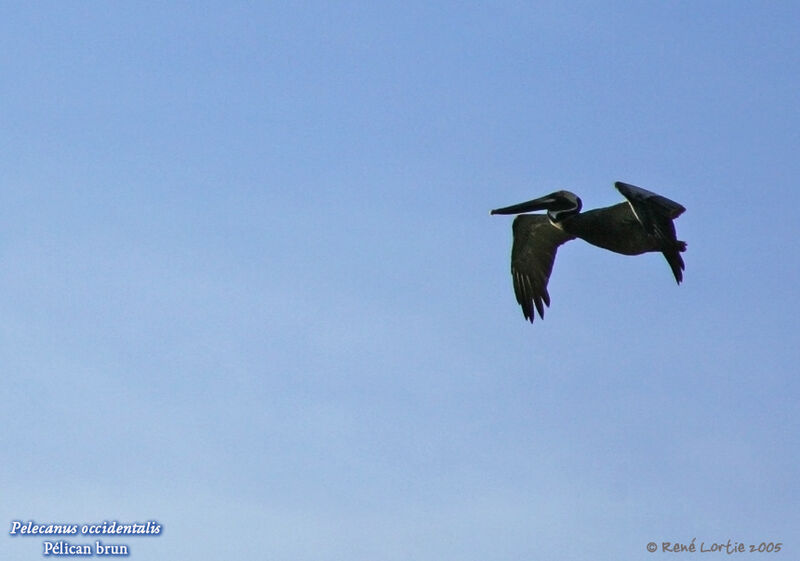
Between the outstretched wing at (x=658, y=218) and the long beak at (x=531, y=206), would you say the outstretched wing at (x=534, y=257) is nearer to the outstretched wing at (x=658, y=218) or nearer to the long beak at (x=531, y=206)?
the long beak at (x=531, y=206)

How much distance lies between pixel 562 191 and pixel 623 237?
2.56m

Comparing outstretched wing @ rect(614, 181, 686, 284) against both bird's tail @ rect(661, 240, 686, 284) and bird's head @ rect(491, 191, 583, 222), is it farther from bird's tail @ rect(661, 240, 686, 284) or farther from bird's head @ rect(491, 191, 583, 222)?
bird's head @ rect(491, 191, 583, 222)

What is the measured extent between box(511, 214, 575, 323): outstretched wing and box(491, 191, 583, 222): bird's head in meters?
2.16

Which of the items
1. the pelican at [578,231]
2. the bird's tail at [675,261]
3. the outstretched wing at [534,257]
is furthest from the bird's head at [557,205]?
the bird's tail at [675,261]

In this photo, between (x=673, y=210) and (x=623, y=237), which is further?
(x=623, y=237)

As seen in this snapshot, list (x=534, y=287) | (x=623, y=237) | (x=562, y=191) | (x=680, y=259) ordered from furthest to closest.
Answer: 1. (x=534, y=287)
2. (x=562, y=191)
3. (x=623, y=237)
4. (x=680, y=259)

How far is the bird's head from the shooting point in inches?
1219

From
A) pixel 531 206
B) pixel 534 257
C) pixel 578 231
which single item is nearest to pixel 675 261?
pixel 578 231

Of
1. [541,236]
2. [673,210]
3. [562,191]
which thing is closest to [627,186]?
[673,210]

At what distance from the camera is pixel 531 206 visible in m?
31.6

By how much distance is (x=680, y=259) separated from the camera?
2548 cm

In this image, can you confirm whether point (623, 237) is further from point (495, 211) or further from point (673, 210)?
point (495, 211)

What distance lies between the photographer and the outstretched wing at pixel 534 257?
111 feet

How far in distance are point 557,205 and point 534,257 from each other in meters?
3.21
